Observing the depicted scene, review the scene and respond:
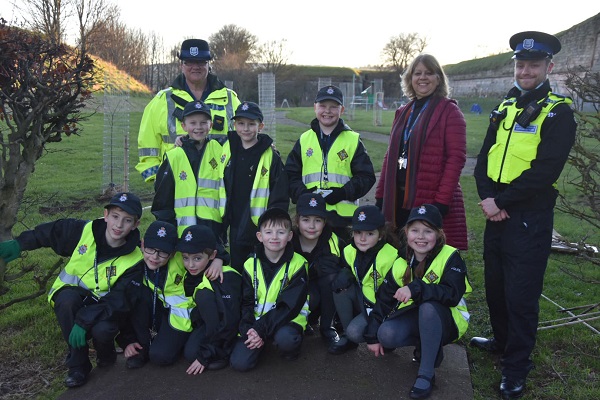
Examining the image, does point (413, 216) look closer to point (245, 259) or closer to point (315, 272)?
point (315, 272)

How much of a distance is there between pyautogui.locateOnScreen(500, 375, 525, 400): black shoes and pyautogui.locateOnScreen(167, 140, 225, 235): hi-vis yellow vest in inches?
99.9

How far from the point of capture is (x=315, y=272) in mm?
4465

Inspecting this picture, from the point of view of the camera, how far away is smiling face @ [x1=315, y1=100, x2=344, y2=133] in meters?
4.50

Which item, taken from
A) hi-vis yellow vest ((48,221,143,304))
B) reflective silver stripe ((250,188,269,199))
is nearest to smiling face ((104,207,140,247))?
hi-vis yellow vest ((48,221,143,304))

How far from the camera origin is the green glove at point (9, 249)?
12.8 feet

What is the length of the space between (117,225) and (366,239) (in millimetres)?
1909

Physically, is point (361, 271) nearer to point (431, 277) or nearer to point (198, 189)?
point (431, 277)

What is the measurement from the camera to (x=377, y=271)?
4.21m

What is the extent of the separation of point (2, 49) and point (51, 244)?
153 cm

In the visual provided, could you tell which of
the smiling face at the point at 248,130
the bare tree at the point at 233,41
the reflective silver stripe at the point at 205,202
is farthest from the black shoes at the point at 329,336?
the bare tree at the point at 233,41

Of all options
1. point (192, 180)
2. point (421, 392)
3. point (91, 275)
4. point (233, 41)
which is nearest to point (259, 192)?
point (192, 180)

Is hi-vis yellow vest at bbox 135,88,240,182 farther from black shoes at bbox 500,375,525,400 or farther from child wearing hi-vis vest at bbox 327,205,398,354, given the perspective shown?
black shoes at bbox 500,375,525,400

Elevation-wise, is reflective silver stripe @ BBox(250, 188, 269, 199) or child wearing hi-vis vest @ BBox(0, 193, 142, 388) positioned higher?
reflective silver stripe @ BBox(250, 188, 269, 199)

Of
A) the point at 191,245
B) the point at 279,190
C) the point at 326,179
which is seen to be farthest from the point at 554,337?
the point at 191,245
